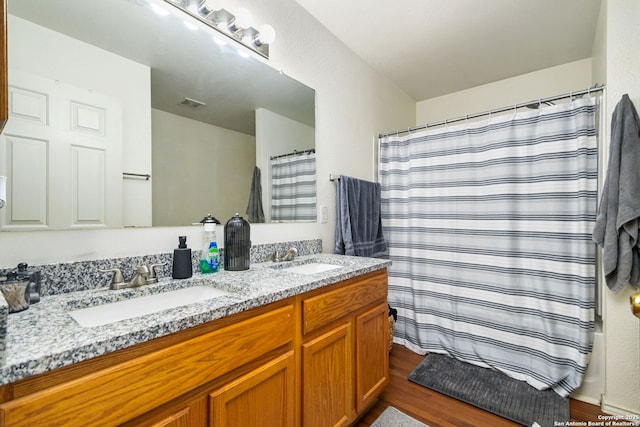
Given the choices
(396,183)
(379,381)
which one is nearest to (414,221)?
(396,183)

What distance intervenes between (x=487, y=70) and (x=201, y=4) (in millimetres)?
2477

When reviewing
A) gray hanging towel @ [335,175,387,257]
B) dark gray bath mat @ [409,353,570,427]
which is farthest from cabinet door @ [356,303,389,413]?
gray hanging towel @ [335,175,387,257]

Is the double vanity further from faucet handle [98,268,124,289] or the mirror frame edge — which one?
the mirror frame edge

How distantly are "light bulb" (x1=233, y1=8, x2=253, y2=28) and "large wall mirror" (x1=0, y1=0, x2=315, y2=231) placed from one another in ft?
0.36

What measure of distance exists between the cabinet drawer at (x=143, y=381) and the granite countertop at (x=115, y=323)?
0.05 metres

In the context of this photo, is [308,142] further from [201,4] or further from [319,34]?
[201,4]

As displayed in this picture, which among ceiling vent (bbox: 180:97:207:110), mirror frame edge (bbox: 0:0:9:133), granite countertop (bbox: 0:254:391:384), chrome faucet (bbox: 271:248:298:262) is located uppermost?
ceiling vent (bbox: 180:97:207:110)

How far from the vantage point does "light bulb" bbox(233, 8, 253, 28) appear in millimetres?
1456

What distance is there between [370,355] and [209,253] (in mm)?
974

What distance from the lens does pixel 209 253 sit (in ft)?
4.31

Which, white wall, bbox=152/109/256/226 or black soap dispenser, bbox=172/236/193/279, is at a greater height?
white wall, bbox=152/109/256/226

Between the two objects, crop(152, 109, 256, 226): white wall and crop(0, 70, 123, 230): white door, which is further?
crop(152, 109, 256, 226): white wall

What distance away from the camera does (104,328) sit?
689 mm

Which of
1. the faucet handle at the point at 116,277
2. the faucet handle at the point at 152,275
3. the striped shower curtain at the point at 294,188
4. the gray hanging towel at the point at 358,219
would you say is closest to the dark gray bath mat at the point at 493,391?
the gray hanging towel at the point at 358,219
